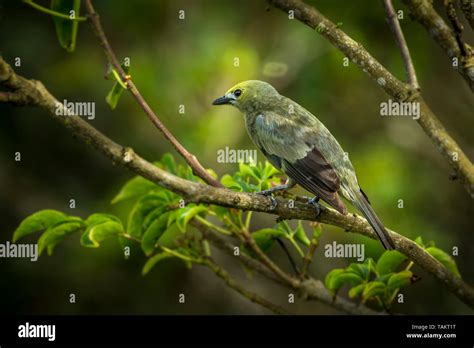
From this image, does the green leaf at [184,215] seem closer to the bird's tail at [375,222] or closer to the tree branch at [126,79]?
the tree branch at [126,79]

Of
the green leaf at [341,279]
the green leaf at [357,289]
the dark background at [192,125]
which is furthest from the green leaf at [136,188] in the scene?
the dark background at [192,125]

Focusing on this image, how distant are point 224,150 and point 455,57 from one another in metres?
2.53

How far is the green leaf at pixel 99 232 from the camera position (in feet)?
11.0

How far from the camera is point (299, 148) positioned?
4129mm

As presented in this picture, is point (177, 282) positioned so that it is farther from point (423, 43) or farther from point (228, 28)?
point (423, 43)

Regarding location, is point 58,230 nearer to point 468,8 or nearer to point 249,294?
point 249,294

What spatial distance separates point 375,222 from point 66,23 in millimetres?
1730

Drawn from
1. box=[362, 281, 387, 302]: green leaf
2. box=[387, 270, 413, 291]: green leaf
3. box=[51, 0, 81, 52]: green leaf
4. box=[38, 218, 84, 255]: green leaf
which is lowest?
box=[362, 281, 387, 302]: green leaf

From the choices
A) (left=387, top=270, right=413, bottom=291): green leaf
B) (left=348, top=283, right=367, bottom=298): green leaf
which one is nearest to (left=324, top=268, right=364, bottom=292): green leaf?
(left=348, top=283, right=367, bottom=298): green leaf

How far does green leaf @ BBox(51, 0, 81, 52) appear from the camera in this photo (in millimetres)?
3141

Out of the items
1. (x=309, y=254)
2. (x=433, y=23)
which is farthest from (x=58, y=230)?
(x=433, y=23)

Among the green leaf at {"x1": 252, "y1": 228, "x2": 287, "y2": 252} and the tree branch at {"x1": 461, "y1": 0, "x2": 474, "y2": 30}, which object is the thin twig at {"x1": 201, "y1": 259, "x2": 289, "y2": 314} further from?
the tree branch at {"x1": 461, "y1": 0, "x2": 474, "y2": 30}

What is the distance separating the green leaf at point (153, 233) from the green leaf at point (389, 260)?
1.06 m

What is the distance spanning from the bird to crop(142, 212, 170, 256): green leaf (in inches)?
21.0
